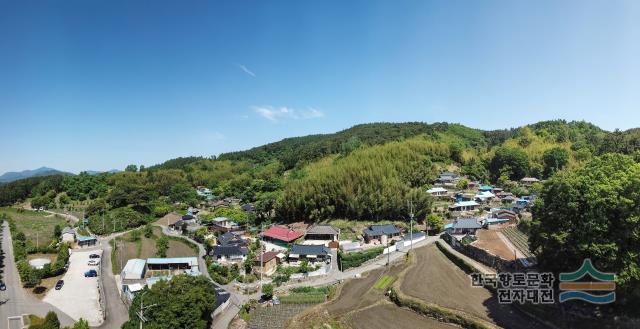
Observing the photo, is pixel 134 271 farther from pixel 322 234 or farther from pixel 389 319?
pixel 389 319

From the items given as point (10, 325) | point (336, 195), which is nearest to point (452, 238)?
point (336, 195)

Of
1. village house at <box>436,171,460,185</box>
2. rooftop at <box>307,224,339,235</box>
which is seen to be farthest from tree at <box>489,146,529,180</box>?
rooftop at <box>307,224,339,235</box>

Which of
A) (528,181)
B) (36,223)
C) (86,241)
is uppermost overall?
(528,181)

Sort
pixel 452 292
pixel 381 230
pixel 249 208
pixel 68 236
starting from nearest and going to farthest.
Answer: pixel 452 292
pixel 381 230
pixel 68 236
pixel 249 208

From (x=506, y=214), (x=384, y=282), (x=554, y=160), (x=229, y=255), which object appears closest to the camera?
(x=384, y=282)

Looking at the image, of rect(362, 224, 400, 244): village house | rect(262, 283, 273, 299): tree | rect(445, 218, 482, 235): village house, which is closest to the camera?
rect(262, 283, 273, 299): tree

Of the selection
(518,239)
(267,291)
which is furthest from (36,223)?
(518,239)

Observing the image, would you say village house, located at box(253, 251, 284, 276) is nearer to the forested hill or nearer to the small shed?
the small shed
